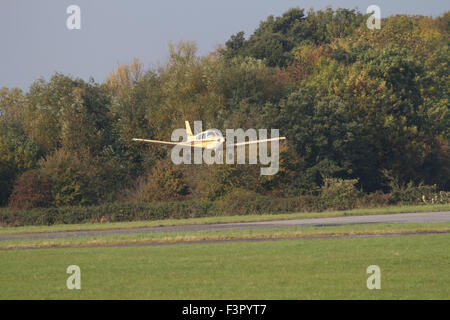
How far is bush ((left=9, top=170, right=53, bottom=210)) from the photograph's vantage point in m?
53.5

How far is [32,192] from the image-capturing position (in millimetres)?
54031

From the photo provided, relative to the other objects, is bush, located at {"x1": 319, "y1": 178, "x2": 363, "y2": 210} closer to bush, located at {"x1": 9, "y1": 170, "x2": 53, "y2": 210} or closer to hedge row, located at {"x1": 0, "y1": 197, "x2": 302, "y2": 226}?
hedge row, located at {"x1": 0, "y1": 197, "x2": 302, "y2": 226}

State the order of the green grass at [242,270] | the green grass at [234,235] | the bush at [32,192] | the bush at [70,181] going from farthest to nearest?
1. the bush at [70,181]
2. the bush at [32,192]
3. the green grass at [234,235]
4. the green grass at [242,270]

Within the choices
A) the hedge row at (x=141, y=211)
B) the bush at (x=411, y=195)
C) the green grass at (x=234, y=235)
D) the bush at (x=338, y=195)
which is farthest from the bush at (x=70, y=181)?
the bush at (x=411, y=195)

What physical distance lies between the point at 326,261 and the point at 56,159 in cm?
4166

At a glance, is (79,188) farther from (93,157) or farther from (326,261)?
(326,261)

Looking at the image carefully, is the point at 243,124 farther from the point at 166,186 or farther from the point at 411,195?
the point at 411,195

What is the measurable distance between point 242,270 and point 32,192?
3942 cm

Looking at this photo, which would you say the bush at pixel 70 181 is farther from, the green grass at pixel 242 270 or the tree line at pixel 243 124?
the green grass at pixel 242 270

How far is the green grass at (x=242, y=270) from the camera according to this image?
14906 mm

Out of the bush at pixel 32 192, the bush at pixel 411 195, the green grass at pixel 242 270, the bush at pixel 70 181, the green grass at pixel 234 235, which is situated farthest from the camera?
the bush at pixel 70 181

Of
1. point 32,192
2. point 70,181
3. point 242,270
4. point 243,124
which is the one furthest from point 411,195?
point 242,270

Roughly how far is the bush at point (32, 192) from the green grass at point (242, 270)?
29146 millimetres

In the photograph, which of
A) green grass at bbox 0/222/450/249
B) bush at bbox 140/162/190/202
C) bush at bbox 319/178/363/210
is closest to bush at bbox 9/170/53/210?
bush at bbox 140/162/190/202
